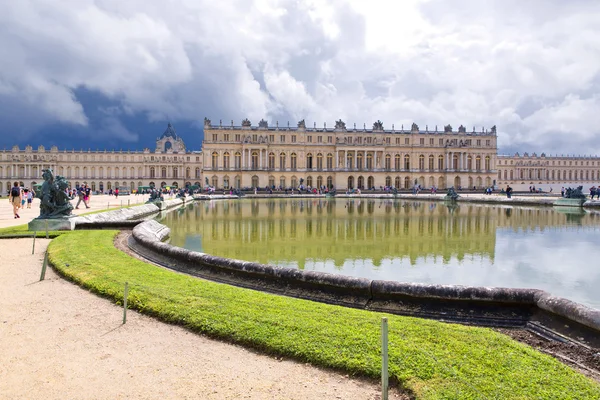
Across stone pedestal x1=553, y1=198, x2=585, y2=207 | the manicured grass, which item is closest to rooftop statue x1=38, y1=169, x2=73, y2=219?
the manicured grass

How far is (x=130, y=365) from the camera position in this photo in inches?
173

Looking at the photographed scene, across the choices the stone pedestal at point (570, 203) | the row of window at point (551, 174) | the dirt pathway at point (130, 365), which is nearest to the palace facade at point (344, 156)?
the row of window at point (551, 174)

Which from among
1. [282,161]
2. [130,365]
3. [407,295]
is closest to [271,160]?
[282,161]

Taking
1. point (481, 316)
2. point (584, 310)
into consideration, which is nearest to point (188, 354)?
point (481, 316)

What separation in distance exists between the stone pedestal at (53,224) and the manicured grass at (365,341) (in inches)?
341

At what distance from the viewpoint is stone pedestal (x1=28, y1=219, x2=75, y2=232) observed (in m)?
14.6

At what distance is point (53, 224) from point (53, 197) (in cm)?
102

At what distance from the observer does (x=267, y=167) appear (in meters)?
76.8

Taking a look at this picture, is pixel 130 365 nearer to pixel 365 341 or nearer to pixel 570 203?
pixel 365 341

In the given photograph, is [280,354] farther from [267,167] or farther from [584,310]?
[267,167]

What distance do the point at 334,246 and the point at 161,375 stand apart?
9.13 m

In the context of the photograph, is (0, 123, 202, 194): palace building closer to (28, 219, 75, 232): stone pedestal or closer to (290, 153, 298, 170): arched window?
(290, 153, 298, 170): arched window

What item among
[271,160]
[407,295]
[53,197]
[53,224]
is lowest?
[407,295]

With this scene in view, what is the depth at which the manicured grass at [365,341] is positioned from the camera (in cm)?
371
